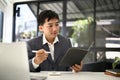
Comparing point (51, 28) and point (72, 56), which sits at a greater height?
point (51, 28)

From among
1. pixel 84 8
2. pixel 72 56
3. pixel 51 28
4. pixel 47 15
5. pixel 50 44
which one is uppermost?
pixel 84 8

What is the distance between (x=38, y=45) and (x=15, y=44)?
1.03 m

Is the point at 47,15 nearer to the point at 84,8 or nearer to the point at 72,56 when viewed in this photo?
the point at 72,56

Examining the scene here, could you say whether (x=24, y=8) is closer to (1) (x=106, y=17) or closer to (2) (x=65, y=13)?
(2) (x=65, y=13)

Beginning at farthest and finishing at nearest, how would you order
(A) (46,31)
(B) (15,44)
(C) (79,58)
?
(A) (46,31), (C) (79,58), (B) (15,44)

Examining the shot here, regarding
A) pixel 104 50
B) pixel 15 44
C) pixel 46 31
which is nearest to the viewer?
pixel 15 44

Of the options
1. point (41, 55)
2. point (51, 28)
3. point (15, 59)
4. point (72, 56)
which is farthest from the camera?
point (51, 28)

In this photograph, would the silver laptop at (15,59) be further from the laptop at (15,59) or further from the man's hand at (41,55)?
the man's hand at (41,55)

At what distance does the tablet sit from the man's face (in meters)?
0.30

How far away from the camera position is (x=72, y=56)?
71.7 inches

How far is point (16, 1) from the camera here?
561 centimetres

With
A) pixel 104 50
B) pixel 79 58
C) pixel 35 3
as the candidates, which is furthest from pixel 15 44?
pixel 35 3

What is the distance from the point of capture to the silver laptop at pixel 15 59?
3.46 feet

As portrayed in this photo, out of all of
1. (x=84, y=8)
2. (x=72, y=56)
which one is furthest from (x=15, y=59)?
(x=84, y=8)
